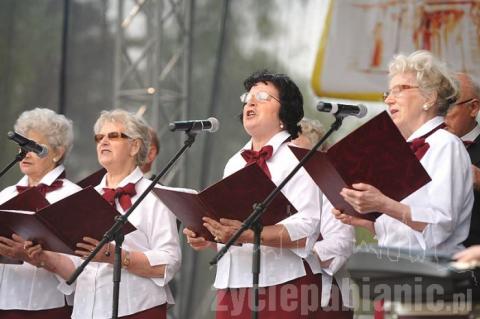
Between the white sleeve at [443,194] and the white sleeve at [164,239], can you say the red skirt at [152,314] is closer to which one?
the white sleeve at [164,239]

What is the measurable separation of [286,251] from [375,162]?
839mm

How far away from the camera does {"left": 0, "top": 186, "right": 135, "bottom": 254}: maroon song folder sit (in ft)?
14.8

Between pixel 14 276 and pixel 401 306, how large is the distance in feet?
Answer: 9.48

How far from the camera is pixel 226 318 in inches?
180

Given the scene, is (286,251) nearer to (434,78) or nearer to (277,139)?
(277,139)

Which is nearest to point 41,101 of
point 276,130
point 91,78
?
point 91,78

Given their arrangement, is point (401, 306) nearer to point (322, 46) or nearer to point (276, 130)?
point (276, 130)

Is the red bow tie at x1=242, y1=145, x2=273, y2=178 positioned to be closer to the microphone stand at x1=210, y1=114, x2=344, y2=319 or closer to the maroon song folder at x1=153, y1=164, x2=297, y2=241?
the maroon song folder at x1=153, y1=164, x2=297, y2=241

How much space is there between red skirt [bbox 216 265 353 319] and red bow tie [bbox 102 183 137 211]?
707mm

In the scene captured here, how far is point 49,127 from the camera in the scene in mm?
5656

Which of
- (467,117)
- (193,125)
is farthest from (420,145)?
(193,125)

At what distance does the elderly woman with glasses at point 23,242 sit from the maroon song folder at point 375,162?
1865 mm

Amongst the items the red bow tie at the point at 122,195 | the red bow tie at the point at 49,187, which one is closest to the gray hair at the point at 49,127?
the red bow tie at the point at 49,187

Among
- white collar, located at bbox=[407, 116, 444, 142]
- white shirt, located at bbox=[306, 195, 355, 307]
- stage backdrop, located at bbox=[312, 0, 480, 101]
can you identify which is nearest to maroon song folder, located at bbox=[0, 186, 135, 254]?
white shirt, located at bbox=[306, 195, 355, 307]
